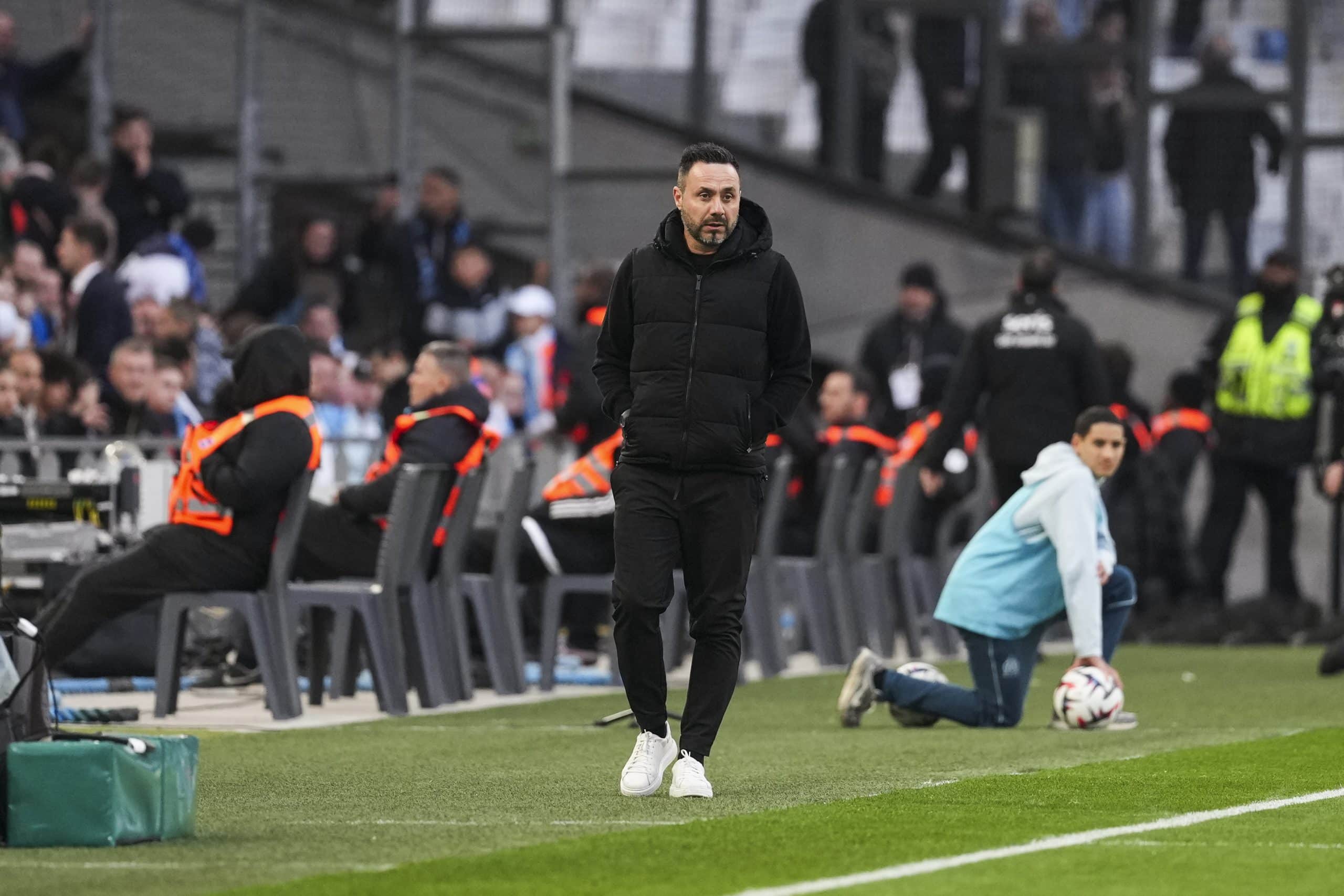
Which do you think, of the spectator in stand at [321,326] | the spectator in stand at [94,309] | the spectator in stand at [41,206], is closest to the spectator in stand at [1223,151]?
the spectator in stand at [321,326]

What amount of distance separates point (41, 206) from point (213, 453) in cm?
668

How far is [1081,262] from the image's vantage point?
78.9 feet

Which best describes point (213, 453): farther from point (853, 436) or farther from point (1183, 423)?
point (1183, 423)

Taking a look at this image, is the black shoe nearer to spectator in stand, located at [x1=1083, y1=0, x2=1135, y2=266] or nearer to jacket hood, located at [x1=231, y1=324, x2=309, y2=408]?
jacket hood, located at [x1=231, y1=324, x2=309, y2=408]

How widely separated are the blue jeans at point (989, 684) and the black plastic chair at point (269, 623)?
8.48ft

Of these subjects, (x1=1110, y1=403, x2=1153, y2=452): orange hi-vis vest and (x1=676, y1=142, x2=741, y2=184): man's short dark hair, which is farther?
(x1=1110, y1=403, x2=1153, y2=452): orange hi-vis vest

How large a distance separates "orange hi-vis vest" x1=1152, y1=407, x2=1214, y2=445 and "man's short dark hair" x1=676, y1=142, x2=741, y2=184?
1316 cm

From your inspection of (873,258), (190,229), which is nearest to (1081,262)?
(873,258)

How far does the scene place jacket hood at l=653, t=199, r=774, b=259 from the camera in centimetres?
912

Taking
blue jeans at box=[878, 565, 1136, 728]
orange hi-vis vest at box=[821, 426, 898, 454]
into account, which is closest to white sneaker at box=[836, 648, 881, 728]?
blue jeans at box=[878, 565, 1136, 728]

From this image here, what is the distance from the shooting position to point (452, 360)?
1425 cm

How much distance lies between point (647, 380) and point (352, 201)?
1397 cm

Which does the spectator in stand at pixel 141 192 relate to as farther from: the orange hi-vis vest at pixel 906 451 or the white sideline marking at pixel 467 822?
the white sideline marking at pixel 467 822

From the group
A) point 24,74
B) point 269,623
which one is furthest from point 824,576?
Answer: point 24,74
